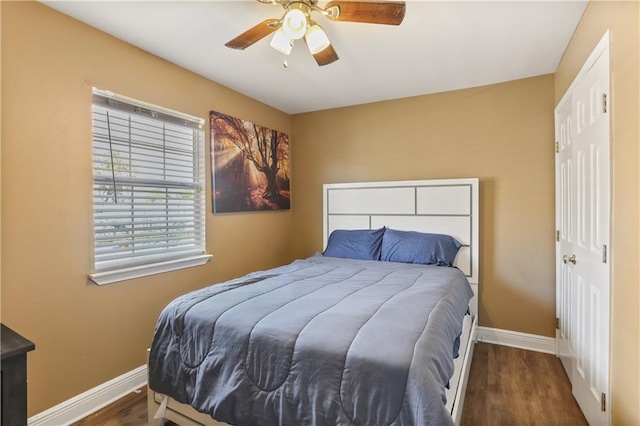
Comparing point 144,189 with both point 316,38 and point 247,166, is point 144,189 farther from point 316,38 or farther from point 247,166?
point 316,38

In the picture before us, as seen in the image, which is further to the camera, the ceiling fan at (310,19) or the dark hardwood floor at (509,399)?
the dark hardwood floor at (509,399)

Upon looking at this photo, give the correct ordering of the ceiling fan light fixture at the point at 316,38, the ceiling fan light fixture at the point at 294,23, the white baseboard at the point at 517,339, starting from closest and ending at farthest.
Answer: the ceiling fan light fixture at the point at 294,23 < the ceiling fan light fixture at the point at 316,38 < the white baseboard at the point at 517,339

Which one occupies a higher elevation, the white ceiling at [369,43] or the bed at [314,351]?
the white ceiling at [369,43]

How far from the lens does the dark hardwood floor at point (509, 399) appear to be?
6.41 ft

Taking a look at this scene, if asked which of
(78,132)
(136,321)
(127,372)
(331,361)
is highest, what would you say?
(78,132)

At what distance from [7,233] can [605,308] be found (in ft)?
10.2

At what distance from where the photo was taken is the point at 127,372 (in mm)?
2324

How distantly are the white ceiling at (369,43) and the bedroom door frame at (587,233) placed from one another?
1.44 ft

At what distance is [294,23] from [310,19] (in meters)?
0.11

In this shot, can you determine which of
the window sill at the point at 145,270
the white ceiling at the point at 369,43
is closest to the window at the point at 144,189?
the window sill at the point at 145,270

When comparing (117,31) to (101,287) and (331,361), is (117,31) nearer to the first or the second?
(101,287)

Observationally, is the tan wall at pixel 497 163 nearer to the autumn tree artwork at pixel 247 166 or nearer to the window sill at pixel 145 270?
the autumn tree artwork at pixel 247 166

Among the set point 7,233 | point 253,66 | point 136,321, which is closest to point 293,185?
point 253,66

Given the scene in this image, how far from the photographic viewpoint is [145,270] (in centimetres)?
241
